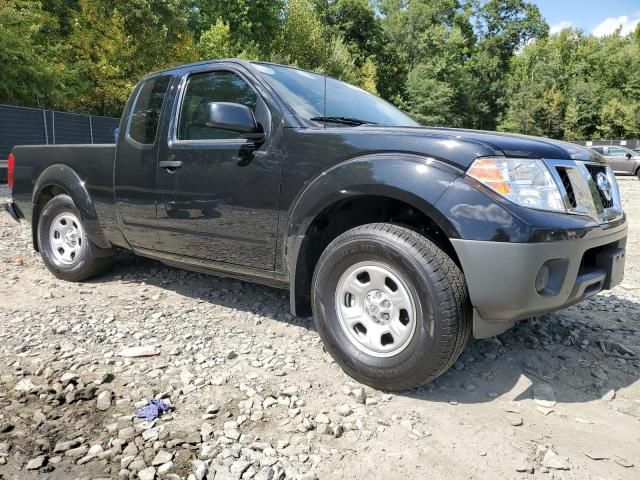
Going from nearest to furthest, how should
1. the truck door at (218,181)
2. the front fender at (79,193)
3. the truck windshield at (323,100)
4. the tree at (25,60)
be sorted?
the truck door at (218,181) → the truck windshield at (323,100) → the front fender at (79,193) → the tree at (25,60)

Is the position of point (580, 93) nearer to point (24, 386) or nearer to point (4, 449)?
point (24, 386)

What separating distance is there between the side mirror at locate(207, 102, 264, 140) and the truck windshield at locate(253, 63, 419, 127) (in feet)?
0.99

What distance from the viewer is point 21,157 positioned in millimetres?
5000

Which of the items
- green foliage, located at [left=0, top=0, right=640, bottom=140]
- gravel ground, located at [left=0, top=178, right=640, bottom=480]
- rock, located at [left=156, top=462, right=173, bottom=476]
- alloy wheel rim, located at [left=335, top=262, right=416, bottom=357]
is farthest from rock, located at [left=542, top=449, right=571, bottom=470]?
green foliage, located at [left=0, top=0, right=640, bottom=140]

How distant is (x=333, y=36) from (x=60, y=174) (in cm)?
4804

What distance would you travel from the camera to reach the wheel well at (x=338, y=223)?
2.90m

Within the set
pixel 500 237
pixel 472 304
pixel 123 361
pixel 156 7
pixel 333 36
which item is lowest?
pixel 123 361

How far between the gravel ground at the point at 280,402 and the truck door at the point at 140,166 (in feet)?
2.07

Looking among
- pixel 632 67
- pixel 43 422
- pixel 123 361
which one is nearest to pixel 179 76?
pixel 123 361

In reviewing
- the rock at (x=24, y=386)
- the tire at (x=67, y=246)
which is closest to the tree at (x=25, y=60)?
the tire at (x=67, y=246)

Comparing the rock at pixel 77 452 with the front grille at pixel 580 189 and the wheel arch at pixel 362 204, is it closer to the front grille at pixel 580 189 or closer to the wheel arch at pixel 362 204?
the wheel arch at pixel 362 204

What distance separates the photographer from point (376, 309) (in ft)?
9.03

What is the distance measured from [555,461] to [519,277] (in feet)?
2.60

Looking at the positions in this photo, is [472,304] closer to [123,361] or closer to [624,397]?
[624,397]
